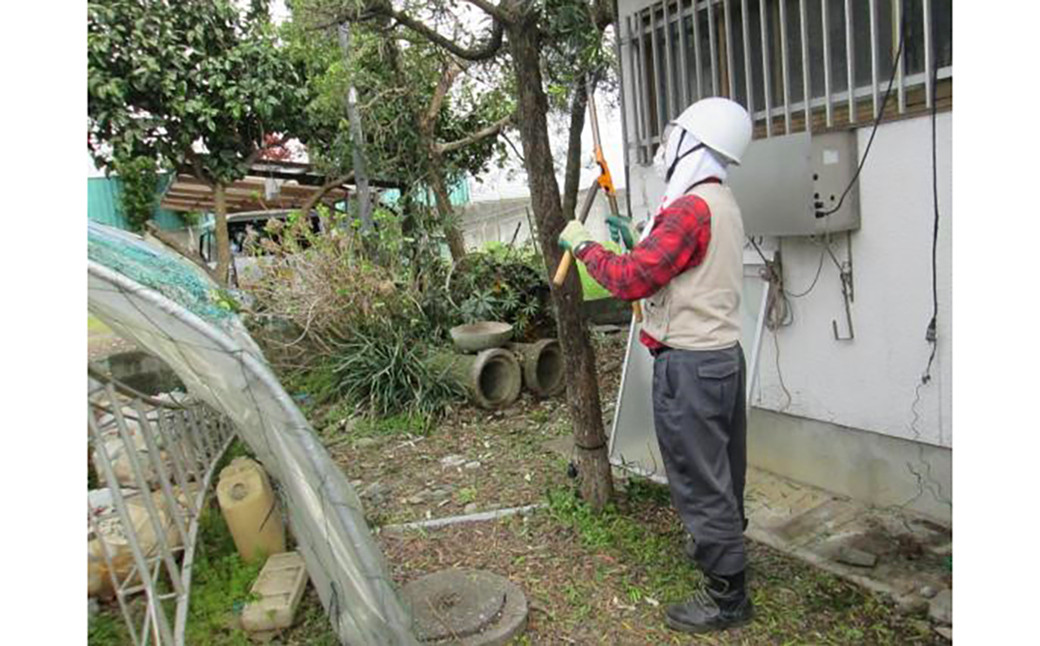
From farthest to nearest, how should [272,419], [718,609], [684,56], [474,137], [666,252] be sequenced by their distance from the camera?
[474,137] < [684,56] < [718,609] < [666,252] < [272,419]

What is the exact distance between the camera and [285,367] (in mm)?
7062

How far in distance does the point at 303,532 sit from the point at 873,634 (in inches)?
89.6

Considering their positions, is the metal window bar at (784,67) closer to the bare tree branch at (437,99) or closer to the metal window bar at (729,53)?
the metal window bar at (729,53)

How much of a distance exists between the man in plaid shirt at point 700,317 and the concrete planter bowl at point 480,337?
11.6 feet

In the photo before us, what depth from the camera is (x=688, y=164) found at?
2699 millimetres

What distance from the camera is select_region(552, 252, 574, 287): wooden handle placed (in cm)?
317

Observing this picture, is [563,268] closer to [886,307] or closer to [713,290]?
[713,290]

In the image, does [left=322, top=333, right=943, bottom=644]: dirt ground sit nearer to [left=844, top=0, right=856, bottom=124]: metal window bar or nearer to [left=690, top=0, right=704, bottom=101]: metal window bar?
[left=844, top=0, right=856, bottom=124]: metal window bar

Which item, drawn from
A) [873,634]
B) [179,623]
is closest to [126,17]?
[179,623]

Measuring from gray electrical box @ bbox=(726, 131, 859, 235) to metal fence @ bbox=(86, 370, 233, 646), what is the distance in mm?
3076

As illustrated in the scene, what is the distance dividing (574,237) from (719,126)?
0.71m

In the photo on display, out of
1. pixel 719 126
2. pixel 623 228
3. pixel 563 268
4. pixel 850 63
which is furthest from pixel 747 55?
pixel 563 268

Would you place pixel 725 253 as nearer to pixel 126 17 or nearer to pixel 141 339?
pixel 141 339

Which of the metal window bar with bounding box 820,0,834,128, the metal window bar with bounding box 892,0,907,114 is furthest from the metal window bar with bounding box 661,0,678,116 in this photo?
the metal window bar with bounding box 892,0,907,114
